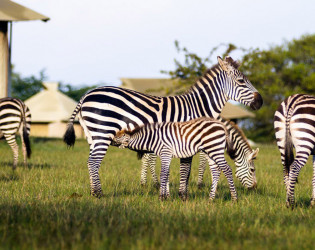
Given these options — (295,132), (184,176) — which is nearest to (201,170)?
(184,176)

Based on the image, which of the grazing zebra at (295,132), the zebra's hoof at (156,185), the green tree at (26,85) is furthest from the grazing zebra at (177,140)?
the green tree at (26,85)

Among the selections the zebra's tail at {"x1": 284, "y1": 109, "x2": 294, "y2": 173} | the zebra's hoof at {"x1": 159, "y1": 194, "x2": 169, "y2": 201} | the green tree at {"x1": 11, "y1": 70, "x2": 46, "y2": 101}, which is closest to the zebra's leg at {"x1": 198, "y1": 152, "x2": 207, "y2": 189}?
the zebra's hoof at {"x1": 159, "y1": 194, "x2": 169, "y2": 201}

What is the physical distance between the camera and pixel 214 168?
349 inches

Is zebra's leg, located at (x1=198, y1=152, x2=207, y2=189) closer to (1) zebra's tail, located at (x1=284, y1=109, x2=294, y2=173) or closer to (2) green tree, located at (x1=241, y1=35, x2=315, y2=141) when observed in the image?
(1) zebra's tail, located at (x1=284, y1=109, x2=294, y2=173)

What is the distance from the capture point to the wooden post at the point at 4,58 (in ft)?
79.3

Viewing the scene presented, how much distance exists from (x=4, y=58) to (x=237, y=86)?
18.2 meters

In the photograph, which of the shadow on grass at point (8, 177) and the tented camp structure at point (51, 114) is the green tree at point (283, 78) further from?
the shadow on grass at point (8, 177)

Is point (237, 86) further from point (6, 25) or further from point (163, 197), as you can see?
point (6, 25)

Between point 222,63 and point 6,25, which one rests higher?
point 6,25

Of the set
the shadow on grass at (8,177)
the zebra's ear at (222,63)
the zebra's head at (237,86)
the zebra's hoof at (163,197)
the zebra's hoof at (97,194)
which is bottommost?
the shadow on grass at (8,177)

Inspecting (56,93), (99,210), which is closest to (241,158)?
(99,210)

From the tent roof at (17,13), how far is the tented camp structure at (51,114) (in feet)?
68.5

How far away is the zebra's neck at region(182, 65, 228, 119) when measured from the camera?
31.0 feet

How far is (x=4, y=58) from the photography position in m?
24.4
